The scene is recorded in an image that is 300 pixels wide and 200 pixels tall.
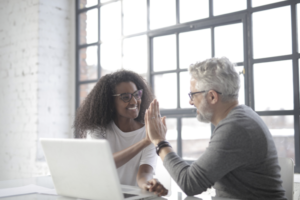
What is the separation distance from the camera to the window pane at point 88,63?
14.4ft

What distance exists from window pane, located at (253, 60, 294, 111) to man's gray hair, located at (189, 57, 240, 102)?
4.42ft

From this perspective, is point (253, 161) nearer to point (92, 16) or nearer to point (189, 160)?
point (189, 160)

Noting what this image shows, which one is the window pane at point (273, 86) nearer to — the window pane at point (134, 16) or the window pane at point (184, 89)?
the window pane at point (184, 89)

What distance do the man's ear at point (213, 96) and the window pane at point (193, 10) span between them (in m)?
1.91

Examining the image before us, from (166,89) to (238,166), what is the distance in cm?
227

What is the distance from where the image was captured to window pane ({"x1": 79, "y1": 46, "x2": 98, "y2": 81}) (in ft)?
14.4

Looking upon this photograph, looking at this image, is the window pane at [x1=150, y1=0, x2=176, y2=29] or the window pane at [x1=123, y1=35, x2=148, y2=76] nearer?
the window pane at [x1=150, y1=0, x2=176, y2=29]

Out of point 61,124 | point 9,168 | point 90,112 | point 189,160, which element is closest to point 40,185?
point 90,112

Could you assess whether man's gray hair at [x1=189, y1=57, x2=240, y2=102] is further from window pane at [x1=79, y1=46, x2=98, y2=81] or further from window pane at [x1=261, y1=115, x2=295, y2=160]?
window pane at [x1=79, y1=46, x2=98, y2=81]

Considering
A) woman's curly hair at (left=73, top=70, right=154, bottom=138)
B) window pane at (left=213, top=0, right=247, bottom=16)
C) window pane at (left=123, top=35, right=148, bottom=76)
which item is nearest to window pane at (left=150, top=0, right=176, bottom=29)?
window pane at (left=123, top=35, right=148, bottom=76)

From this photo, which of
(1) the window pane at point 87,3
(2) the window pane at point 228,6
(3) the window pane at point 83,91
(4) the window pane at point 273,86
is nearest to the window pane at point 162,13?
(2) the window pane at point 228,6

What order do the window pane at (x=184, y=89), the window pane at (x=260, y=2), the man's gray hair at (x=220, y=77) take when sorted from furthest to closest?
the window pane at (x=184, y=89)
the window pane at (x=260, y=2)
the man's gray hair at (x=220, y=77)

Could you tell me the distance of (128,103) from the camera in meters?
2.12

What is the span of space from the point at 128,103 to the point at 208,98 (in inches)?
25.6
